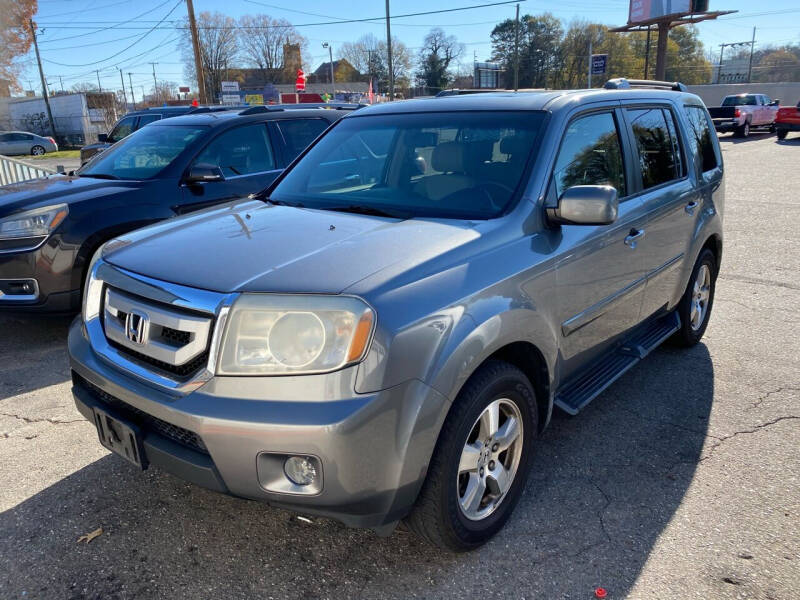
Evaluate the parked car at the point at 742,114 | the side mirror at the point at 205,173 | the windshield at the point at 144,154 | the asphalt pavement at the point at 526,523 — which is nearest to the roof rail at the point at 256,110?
the windshield at the point at 144,154

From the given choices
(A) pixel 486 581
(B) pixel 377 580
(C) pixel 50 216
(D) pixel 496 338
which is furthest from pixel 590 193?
(C) pixel 50 216

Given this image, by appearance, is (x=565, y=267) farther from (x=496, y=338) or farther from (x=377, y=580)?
(x=377, y=580)

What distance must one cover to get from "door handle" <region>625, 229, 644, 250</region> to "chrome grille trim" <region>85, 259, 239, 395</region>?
2.24 m

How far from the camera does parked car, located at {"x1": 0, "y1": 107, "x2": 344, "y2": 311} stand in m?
4.73

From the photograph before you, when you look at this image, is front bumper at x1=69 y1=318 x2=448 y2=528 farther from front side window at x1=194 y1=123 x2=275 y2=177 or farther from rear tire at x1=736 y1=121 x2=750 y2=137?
rear tire at x1=736 y1=121 x2=750 y2=137

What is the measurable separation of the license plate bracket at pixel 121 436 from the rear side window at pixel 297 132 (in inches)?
167

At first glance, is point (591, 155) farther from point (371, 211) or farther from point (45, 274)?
point (45, 274)

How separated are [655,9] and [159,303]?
4343 cm

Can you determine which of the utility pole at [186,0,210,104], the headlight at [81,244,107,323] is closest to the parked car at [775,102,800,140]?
the utility pole at [186,0,210,104]

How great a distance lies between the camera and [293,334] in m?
2.09

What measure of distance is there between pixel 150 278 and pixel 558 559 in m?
1.99

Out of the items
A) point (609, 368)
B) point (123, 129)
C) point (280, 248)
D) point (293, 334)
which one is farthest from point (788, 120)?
point (293, 334)

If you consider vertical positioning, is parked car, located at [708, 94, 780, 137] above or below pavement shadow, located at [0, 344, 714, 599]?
above

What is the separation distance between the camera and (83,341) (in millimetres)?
2713
